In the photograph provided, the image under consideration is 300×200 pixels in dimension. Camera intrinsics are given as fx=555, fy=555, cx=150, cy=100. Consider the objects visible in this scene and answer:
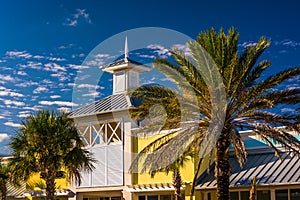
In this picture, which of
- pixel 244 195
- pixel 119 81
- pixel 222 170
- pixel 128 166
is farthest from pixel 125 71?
pixel 222 170

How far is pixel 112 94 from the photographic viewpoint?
38594 millimetres

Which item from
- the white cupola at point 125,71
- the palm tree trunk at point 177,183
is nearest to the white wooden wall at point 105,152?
the white cupola at point 125,71

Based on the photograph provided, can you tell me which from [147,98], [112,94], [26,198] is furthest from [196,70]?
[26,198]

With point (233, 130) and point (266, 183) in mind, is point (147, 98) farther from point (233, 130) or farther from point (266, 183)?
point (266, 183)

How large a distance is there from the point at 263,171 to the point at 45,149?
36.8ft

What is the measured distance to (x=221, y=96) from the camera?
73.2 ft

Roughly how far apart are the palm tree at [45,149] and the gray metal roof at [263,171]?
676 centimetres

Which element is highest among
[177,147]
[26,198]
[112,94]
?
[112,94]

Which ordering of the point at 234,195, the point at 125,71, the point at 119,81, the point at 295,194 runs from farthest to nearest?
the point at 119,81 → the point at 125,71 → the point at 234,195 → the point at 295,194

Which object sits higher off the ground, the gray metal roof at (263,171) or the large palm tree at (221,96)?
the large palm tree at (221,96)

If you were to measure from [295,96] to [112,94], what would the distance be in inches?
720

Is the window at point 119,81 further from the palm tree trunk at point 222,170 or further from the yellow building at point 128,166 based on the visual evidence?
the palm tree trunk at point 222,170

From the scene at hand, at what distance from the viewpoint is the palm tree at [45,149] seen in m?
28.0

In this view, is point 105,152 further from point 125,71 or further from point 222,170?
point 222,170
